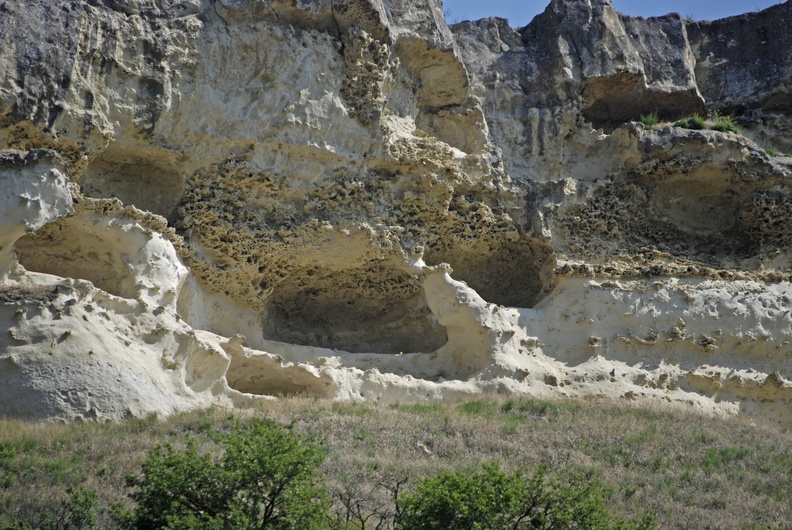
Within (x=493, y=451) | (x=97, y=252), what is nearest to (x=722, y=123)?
(x=493, y=451)

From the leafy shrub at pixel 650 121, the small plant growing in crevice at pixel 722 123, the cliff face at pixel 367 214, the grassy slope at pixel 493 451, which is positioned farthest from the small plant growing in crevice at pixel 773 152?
the grassy slope at pixel 493 451

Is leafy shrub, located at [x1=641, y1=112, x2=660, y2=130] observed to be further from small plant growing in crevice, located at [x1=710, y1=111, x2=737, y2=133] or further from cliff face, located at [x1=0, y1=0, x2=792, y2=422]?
small plant growing in crevice, located at [x1=710, y1=111, x2=737, y2=133]

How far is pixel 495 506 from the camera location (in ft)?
27.2

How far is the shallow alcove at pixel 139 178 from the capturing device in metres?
16.8

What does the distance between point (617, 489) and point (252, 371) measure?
7075mm

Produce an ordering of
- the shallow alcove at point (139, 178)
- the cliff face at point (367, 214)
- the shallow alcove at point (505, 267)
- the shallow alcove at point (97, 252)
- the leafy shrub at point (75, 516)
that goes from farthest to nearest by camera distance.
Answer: the shallow alcove at point (505, 267), the shallow alcove at point (139, 178), the shallow alcove at point (97, 252), the cliff face at point (367, 214), the leafy shrub at point (75, 516)

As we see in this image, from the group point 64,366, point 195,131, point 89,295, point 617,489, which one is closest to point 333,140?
point 195,131

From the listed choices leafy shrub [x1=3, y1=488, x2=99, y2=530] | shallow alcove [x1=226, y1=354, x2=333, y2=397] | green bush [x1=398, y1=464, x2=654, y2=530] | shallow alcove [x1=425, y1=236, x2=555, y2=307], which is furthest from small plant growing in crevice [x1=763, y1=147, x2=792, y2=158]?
leafy shrub [x1=3, y1=488, x2=99, y2=530]

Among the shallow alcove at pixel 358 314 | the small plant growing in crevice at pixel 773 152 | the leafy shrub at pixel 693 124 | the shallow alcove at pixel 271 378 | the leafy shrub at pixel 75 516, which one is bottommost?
the leafy shrub at pixel 75 516

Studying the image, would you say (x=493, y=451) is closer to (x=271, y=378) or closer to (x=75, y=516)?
(x=271, y=378)

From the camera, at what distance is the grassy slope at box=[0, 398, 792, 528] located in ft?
34.3

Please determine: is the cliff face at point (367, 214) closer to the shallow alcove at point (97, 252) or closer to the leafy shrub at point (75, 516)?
the shallow alcove at point (97, 252)

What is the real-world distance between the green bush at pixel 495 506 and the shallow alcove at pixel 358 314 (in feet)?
32.9

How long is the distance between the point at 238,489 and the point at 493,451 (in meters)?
5.30
